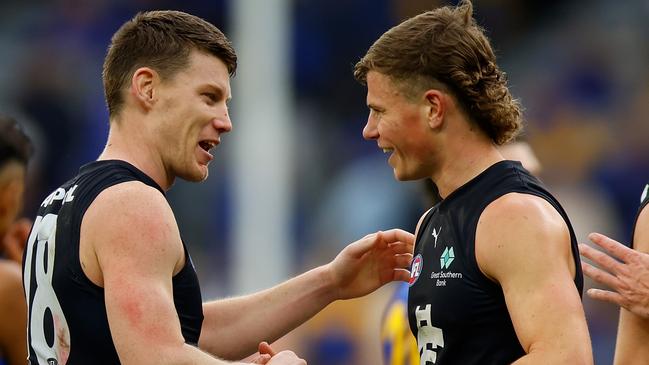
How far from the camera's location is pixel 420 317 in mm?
4863

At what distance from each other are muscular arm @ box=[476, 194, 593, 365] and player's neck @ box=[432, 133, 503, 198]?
0.38 m

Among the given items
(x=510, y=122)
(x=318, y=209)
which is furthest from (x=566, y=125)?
(x=510, y=122)

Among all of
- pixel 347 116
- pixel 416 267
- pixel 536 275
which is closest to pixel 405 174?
pixel 416 267

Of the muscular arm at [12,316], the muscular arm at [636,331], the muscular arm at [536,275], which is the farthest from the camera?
the muscular arm at [12,316]

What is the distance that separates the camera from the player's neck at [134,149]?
195 inches

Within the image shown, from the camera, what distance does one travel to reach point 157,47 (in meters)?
4.99

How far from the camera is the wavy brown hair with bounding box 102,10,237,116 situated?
196 inches

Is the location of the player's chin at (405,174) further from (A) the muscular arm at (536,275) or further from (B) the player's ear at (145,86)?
(B) the player's ear at (145,86)

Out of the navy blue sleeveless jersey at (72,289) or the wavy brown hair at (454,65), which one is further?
the wavy brown hair at (454,65)

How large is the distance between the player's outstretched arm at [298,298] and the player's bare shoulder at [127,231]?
4.10 ft

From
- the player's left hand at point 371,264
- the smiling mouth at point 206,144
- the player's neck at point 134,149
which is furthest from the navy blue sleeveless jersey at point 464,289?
the player's neck at point 134,149

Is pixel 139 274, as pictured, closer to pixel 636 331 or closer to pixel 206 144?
pixel 206 144

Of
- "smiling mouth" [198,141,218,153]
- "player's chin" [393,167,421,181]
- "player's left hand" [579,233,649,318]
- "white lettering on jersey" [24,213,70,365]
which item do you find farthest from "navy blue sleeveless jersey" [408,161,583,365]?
"white lettering on jersey" [24,213,70,365]

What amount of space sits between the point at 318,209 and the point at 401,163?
6.06 m
